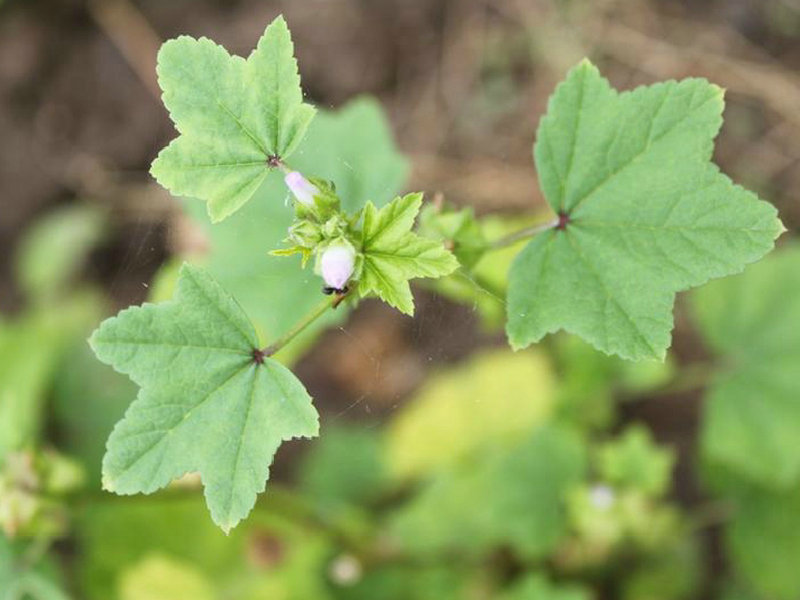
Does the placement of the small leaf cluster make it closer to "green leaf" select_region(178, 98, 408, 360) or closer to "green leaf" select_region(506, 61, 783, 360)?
"green leaf" select_region(506, 61, 783, 360)

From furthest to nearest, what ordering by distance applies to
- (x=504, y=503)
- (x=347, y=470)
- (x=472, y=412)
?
1. (x=347, y=470)
2. (x=472, y=412)
3. (x=504, y=503)

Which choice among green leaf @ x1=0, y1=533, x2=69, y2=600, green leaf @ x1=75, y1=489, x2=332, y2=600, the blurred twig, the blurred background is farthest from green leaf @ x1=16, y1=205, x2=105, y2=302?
green leaf @ x1=0, y1=533, x2=69, y2=600

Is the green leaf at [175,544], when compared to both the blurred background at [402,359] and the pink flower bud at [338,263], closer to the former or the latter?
the blurred background at [402,359]

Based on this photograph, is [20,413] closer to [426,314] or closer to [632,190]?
[426,314]

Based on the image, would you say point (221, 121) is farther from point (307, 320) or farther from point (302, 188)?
point (307, 320)

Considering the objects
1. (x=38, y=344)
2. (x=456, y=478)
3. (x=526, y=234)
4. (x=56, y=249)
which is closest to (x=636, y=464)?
(x=456, y=478)

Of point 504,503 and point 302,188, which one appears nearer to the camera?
point 302,188
